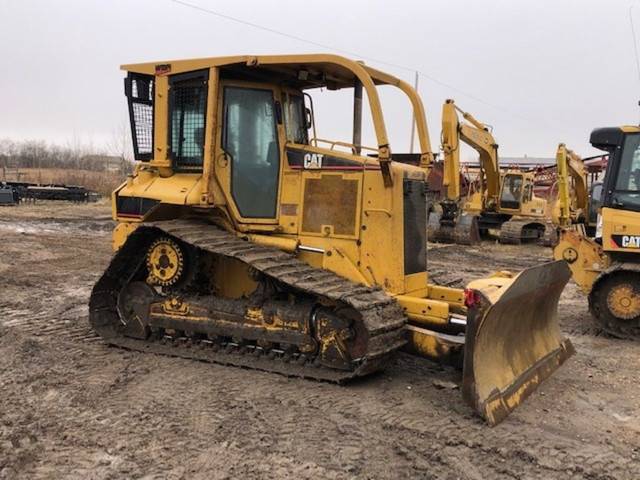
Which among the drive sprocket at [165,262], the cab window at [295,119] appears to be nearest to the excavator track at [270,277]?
the drive sprocket at [165,262]

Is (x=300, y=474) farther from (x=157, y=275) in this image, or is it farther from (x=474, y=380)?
(x=157, y=275)

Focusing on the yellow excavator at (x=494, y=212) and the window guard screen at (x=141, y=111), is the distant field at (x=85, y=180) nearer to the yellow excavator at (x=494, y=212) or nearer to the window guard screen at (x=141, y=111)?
the yellow excavator at (x=494, y=212)

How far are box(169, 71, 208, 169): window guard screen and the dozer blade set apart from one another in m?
3.09

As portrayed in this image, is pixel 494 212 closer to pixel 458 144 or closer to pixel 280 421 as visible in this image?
pixel 458 144

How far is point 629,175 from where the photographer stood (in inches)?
287

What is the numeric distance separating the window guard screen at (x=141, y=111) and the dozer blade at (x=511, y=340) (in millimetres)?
3773

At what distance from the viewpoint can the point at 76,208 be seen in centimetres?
2588

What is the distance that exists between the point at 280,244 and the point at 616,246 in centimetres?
413

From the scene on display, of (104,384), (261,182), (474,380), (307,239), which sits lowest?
(104,384)

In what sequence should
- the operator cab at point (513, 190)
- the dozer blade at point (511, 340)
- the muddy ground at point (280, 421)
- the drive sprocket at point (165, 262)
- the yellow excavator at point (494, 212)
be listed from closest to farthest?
the muddy ground at point (280, 421) → the dozer blade at point (511, 340) → the drive sprocket at point (165, 262) → the yellow excavator at point (494, 212) → the operator cab at point (513, 190)

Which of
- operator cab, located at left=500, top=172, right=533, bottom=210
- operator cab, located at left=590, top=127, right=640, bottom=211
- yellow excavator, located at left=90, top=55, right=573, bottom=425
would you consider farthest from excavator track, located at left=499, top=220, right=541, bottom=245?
yellow excavator, located at left=90, top=55, right=573, bottom=425

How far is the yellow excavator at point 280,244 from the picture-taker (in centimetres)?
510

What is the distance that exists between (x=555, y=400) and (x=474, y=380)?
101 centimetres

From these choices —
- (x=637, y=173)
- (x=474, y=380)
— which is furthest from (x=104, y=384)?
(x=637, y=173)
